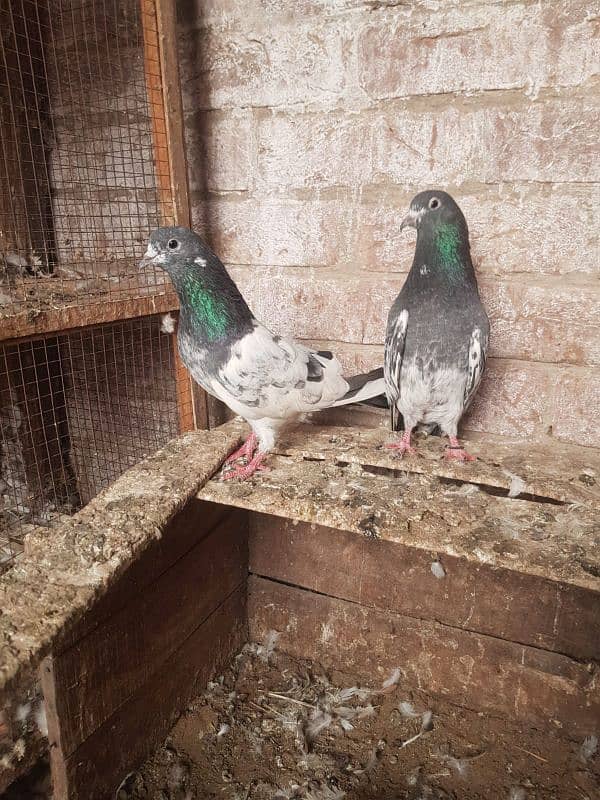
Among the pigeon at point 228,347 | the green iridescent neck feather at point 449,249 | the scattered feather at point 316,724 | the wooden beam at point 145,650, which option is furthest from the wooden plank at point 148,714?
the green iridescent neck feather at point 449,249

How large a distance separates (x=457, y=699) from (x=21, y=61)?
2779mm

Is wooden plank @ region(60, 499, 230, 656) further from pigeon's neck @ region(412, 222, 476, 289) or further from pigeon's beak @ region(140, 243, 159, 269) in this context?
pigeon's neck @ region(412, 222, 476, 289)

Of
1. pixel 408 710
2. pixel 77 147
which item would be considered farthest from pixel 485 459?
pixel 77 147

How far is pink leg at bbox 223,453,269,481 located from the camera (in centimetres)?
132

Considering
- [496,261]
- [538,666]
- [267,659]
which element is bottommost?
[267,659]

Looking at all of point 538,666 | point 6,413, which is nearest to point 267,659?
point 538,666

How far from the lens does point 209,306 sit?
51.7 inches

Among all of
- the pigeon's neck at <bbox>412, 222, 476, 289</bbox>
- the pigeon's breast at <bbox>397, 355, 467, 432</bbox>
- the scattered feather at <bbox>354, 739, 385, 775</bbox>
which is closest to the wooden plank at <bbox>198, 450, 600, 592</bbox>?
the pigeon's breast at <bbox>397, 355, 467, 432</bbox>

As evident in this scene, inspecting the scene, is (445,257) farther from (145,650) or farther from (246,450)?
(145,650)

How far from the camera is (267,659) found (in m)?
1.83

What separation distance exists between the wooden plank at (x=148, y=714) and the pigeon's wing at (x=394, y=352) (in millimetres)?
898

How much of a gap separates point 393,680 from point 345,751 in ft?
0.93

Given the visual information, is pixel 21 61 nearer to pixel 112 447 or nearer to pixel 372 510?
pixel 112 447

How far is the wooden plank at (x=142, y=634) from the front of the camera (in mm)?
1163
